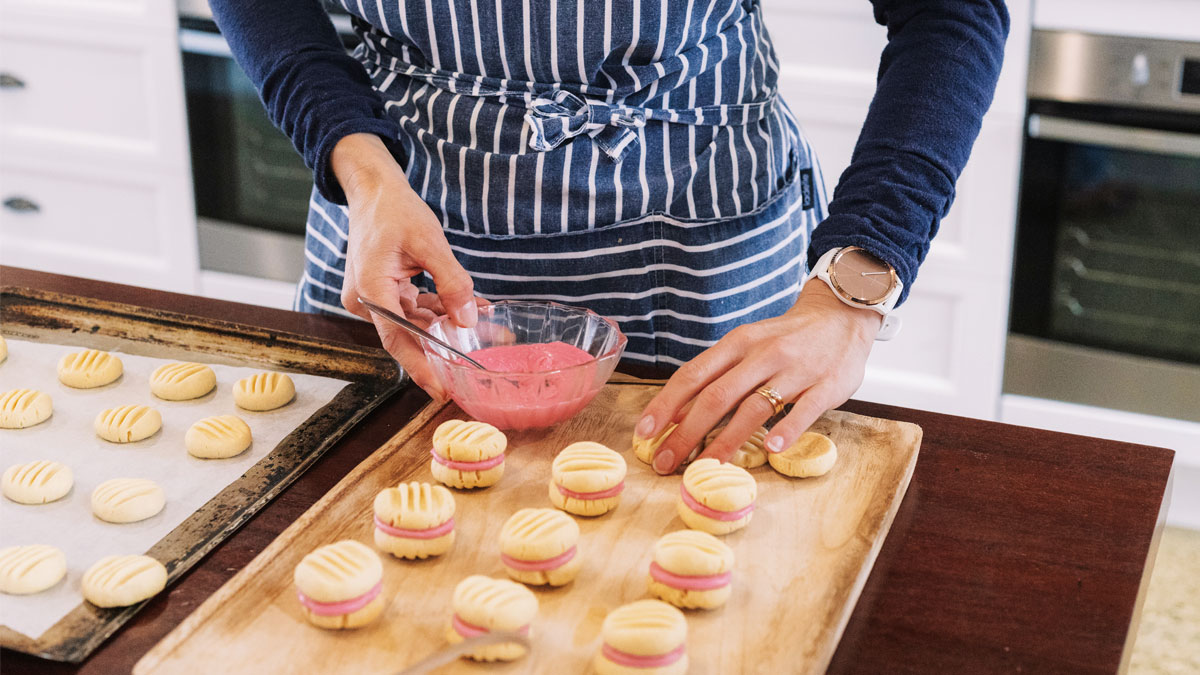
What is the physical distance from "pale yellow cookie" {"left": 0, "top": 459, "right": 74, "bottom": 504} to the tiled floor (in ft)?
5.21

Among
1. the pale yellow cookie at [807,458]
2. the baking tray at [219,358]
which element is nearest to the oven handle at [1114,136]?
the pale yellow cookie at [807,458]

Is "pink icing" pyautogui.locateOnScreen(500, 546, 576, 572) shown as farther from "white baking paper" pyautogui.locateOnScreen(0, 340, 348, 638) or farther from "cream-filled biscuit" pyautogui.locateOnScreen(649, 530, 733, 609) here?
"white baking paper" pyautogui.locateOnScreen(0, 340, 348, 638)

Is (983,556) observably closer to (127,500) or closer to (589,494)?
(589,494)

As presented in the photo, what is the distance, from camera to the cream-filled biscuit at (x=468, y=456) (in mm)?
922

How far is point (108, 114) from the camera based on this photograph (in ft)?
8.80

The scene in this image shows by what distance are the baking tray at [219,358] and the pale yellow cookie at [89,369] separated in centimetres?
6

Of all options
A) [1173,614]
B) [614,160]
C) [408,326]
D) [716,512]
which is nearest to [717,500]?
[716,512]

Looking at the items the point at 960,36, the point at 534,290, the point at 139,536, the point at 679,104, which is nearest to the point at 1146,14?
the point at 960,36

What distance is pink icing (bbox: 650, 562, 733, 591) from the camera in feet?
2.57

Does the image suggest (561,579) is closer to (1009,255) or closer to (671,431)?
(671,431)

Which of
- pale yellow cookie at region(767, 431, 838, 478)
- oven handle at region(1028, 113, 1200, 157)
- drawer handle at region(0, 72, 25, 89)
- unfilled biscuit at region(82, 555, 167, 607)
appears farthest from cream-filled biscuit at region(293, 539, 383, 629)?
drawer handle at region(0, 72, 25, 89)

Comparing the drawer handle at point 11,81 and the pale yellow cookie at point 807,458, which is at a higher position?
the drawer handle at point 11,81

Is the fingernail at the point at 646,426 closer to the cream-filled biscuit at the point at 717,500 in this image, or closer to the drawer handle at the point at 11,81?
the cream-filled biscuit at the point at 717,500

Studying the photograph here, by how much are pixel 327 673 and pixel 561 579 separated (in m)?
0.17
